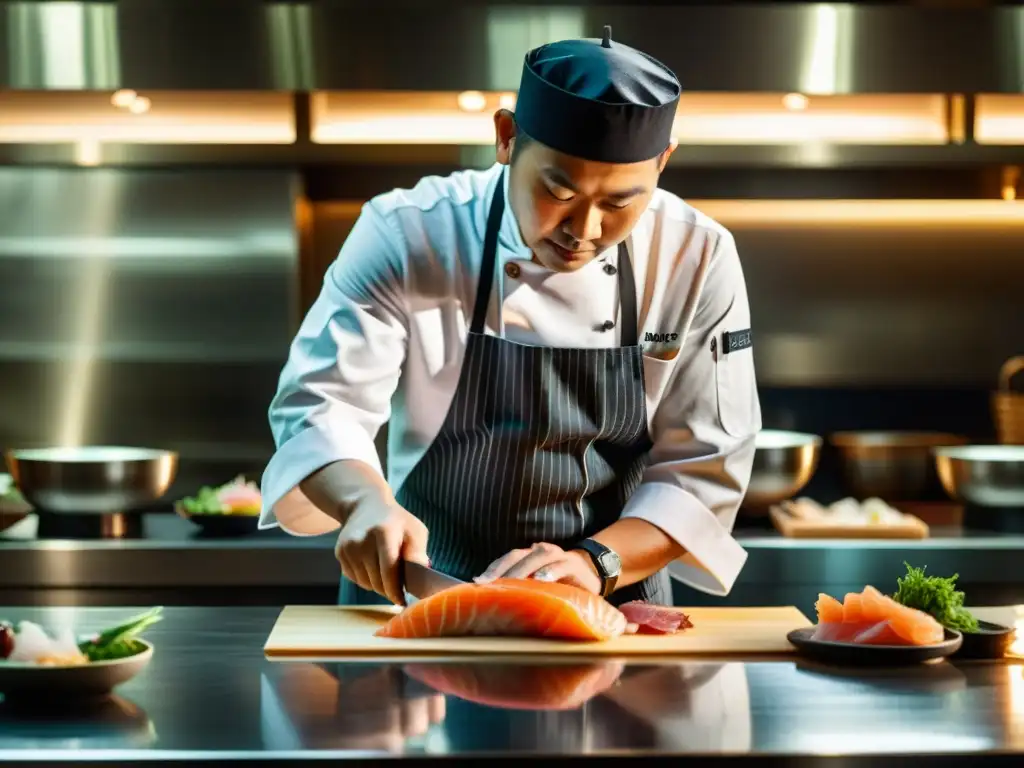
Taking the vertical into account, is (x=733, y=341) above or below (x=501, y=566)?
above

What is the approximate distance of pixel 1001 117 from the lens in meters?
4.17

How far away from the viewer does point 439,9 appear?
3.90m

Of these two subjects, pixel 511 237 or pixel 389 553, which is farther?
pixel 511 237

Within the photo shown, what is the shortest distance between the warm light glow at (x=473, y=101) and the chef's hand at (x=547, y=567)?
2155mm

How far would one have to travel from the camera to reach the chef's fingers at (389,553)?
1.98m

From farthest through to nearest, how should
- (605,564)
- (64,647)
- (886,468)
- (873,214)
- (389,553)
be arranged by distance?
1. (873,214)
2. (886,468)
3. (605,564)
4. (389,553)
5. (64,647)

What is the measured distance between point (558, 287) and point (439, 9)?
179 centimetres

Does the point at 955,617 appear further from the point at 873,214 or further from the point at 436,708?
the point at 873,214

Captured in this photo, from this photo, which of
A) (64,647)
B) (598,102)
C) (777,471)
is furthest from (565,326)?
(777,471)

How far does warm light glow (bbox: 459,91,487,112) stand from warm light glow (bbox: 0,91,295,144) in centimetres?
52

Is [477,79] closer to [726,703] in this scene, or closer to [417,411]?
[417,411]

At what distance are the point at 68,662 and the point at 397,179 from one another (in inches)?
105

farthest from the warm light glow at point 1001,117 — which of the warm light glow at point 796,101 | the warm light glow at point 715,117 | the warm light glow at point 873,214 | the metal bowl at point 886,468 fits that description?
the metal bowl at point 886,468

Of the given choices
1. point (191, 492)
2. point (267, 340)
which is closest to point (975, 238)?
point (267, 340)
